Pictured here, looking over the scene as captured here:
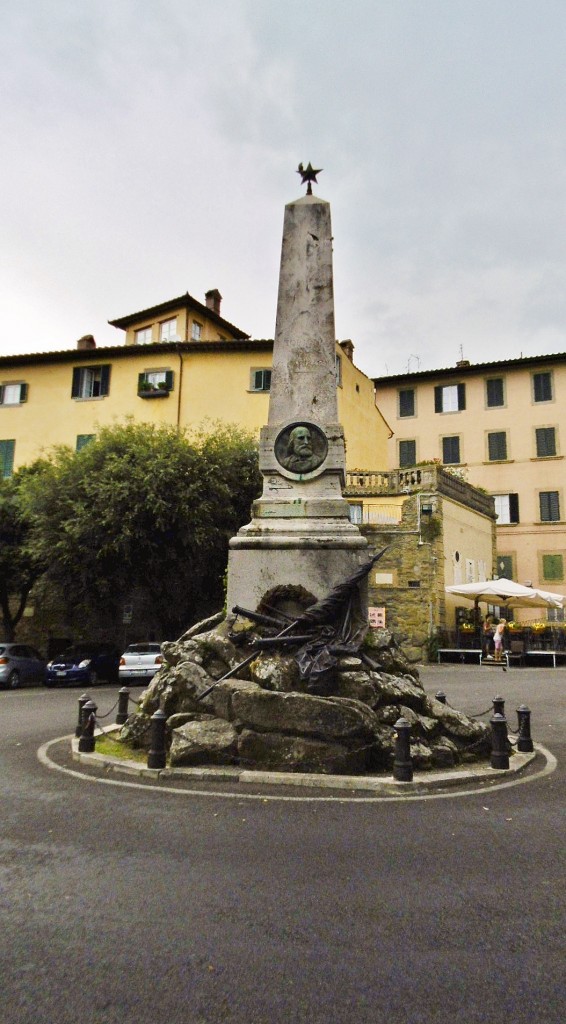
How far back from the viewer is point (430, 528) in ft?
91.9

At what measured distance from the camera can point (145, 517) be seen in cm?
2416

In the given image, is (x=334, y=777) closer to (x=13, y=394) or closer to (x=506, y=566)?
(x=13, y=394)

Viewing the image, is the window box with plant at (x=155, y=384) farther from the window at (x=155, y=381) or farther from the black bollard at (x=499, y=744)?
the black bollard at (x=499, y=744)

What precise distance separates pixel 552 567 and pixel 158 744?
35.2 m

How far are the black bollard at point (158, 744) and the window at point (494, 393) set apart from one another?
37678 mm

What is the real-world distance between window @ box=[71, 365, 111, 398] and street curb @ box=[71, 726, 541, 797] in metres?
30.1

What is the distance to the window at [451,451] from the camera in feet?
141

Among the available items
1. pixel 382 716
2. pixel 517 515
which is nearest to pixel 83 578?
pixel 382 716

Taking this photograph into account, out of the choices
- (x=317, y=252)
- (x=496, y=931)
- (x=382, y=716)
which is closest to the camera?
(x=496, y=931)

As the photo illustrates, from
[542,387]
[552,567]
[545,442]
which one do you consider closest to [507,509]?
[552,567]

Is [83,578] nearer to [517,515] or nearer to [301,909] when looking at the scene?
[301,909]

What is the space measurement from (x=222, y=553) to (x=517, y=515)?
21660 mm

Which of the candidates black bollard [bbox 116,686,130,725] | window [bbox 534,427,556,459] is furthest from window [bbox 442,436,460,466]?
black bollard [bbox 116,686,130,725]

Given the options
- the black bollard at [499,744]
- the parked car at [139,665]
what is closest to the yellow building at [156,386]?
the parked car at [139,665]
